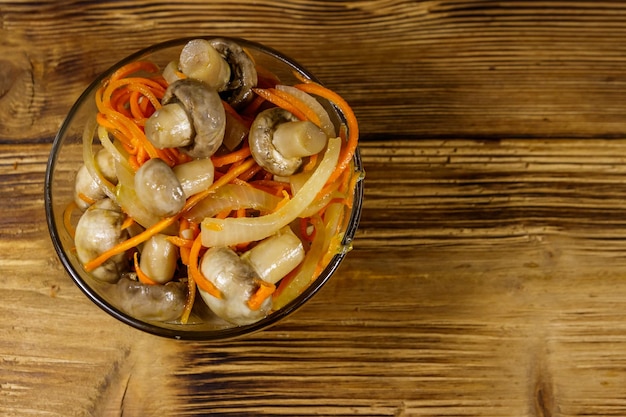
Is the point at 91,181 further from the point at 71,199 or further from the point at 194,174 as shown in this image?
the point at 194,174

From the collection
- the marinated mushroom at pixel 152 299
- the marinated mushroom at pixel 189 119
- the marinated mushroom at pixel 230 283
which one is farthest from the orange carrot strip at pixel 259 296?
the marinated mushroom at pixel 189 119

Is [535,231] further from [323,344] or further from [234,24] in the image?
[234,24]

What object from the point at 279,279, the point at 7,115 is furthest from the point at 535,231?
the point at 7,115

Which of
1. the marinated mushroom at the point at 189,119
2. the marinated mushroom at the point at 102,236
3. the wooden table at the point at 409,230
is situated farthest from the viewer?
the wooden table at the point at 409,230

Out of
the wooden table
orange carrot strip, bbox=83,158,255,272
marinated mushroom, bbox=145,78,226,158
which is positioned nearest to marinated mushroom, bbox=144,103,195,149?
marinated mushroom, bbox=145,78,226,158

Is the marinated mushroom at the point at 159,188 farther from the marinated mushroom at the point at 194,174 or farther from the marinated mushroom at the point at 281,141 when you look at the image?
the marinated mushroom at the point at 281,141

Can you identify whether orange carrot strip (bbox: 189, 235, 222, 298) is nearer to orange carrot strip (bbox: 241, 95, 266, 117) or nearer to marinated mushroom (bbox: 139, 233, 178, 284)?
marinated mushroom (bbox: 139, 233, 178, 284)

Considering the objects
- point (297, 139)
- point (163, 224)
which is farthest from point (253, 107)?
point (163, 224)
